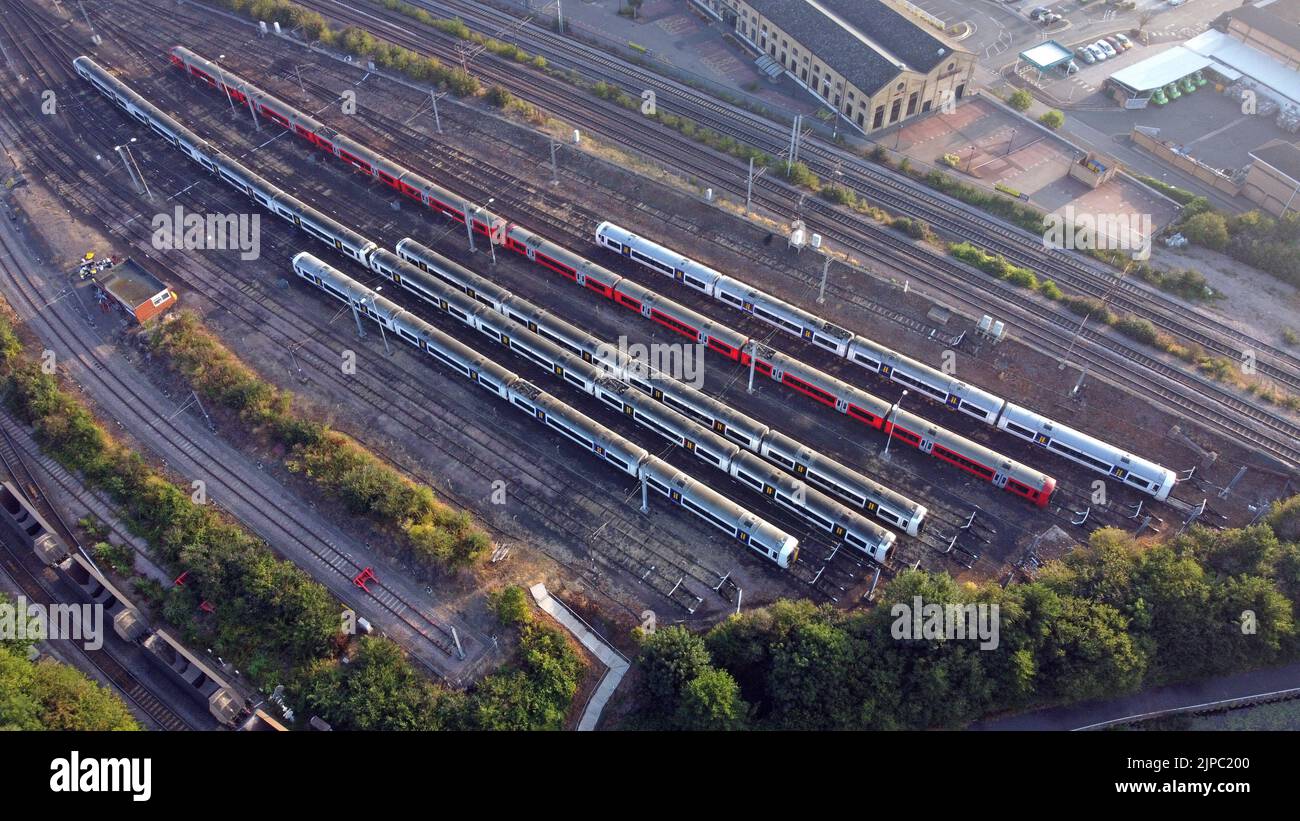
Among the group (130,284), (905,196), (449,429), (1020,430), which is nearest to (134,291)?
(130,284)

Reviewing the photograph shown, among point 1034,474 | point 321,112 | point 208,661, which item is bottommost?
point 208,661

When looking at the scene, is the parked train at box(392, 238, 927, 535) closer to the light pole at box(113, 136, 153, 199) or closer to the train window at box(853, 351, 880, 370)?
the train window at box(853, 351, 880, 370)

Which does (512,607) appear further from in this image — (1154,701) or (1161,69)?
(1161,69)

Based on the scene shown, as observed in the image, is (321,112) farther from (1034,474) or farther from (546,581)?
(1034,474)

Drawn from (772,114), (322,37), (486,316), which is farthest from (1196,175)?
(322,37)

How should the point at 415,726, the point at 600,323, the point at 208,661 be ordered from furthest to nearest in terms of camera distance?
the point at 600,323, the point at 208,661, the point at 415,726

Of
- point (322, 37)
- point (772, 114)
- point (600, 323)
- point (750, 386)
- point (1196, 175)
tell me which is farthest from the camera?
point (322, 37)
